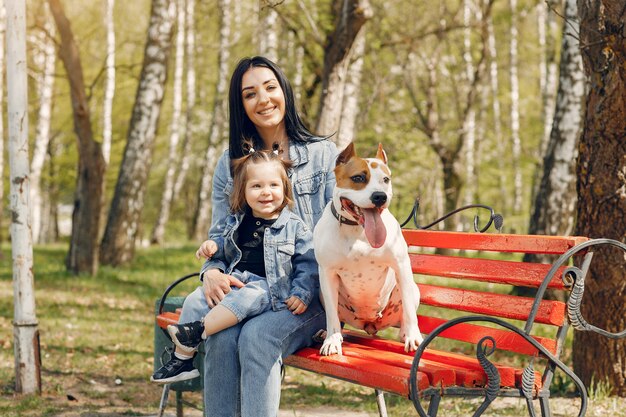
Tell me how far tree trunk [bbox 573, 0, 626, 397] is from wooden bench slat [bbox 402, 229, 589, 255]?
1246 millimetres

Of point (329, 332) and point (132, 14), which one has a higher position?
point (132, 14)

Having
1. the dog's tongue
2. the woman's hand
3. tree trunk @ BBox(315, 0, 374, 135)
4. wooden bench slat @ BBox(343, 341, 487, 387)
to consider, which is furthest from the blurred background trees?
wooden bench slat @ BBox(343, 341, 487, 387)

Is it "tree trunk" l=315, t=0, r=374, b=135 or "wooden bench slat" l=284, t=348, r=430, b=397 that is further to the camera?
"tree trunk" l=315, t=0, r=374, b=135

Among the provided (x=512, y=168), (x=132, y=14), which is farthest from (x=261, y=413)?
(x=132, y=14)

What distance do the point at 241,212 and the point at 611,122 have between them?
7.61ft

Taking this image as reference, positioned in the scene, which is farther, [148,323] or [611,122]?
[148,323]

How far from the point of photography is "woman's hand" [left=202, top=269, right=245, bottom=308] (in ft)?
13.2

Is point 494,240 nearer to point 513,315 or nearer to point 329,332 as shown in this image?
point 513,315

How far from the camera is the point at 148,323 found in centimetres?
915

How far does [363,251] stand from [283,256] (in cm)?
56

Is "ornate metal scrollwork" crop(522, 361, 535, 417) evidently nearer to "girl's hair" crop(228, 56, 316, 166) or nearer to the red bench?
the red bench

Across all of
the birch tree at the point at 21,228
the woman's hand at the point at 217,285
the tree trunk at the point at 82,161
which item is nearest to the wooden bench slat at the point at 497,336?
the woman's hand at the point at 217,285

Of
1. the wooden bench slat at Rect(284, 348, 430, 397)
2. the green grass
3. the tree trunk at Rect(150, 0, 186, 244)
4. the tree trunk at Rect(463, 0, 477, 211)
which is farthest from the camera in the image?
the tree trunk at Rect(150, 0, 186, 244)

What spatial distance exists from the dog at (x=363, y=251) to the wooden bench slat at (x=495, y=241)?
1.57 feet
